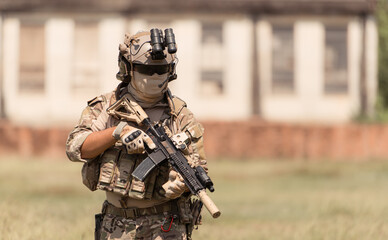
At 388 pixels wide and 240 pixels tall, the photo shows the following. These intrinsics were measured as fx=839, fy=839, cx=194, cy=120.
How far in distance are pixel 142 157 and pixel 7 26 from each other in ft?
63.1

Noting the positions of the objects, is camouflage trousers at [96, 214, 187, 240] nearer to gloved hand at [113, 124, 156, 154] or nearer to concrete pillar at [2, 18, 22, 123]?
gloved hand at [113, 124, 156, 154]

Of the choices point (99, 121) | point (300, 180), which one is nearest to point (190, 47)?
point (300, 180)

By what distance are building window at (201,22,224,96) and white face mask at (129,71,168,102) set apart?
18303 millimetres

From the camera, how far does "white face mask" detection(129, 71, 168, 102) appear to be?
18.2ft

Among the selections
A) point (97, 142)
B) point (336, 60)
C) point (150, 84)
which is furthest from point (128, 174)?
point (336, 60)

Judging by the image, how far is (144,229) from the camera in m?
5.55

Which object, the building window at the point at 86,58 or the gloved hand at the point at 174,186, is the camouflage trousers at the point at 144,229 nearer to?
the gloved hand at the point at 174,186

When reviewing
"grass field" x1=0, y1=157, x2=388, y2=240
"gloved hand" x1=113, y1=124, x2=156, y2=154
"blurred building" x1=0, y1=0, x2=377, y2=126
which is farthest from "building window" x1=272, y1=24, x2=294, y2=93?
"gloved hand" x1=113, y1=124, x2=156, y2=154

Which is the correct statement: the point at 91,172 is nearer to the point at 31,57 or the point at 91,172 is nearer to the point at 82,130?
the point at 82,130

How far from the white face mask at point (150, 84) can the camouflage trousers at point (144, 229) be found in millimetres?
815

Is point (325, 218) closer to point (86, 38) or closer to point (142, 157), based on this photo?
point (142, 157)

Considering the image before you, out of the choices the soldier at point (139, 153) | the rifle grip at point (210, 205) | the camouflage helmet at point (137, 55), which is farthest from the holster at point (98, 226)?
the camouflage helmet at point (137, 55)

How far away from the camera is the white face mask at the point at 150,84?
219 inches

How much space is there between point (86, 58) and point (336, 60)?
23.6 ft
